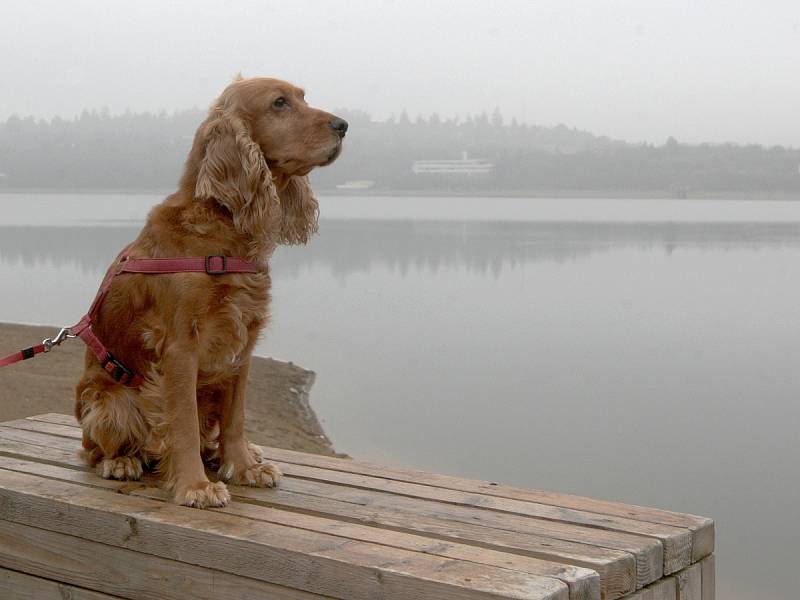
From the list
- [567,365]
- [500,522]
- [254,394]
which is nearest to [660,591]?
[500,522]

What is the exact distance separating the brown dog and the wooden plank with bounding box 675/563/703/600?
1.64m

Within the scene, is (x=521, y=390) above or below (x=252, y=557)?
below

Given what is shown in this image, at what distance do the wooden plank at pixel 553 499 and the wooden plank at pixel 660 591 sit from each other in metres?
0.04

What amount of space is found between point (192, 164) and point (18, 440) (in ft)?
6.34

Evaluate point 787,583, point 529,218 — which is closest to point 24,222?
point 529,218

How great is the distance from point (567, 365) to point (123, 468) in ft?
41.7

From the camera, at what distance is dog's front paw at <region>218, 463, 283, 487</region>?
387 centimetres

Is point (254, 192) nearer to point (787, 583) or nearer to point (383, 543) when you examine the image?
point (383, 543)

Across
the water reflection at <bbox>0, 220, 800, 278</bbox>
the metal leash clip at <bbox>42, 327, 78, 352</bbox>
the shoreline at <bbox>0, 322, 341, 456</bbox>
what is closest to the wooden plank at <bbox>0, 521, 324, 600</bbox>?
the metal leash clip at <bbox>42, 327, 78, 352</bbox>

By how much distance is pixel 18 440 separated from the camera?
15.5 feet

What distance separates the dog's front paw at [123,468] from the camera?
12.7 ft

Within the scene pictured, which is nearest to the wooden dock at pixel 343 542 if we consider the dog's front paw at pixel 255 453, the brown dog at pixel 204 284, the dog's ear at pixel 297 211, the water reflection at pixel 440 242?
the dog's front paw at pixel 255 453

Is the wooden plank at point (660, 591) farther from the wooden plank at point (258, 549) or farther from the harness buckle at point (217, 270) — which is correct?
the harness buckle at point (217, 270)

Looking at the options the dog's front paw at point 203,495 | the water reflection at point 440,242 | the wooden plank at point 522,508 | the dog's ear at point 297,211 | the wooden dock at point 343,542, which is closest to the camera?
the wooden dock at point 343,542
